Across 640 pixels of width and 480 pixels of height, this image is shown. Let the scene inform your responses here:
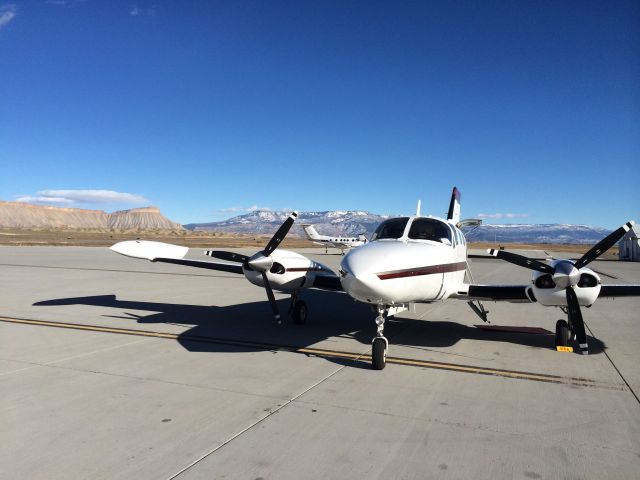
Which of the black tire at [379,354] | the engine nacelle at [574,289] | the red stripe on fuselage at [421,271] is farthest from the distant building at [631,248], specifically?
the black tire at [379,354]

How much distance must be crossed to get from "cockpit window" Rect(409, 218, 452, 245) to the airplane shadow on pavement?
2398mm

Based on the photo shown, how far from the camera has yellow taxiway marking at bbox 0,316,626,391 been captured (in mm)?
7309

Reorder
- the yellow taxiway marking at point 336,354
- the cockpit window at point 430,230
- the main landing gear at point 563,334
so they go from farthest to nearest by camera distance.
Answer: the main landing gear at point 563,334 < the cockpit window at point 430,230 < the yellow taxiway marking at point 336,354

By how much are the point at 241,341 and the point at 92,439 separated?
15.9ft

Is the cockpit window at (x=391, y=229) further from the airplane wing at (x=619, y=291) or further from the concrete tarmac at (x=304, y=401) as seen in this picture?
the airplane wing at (x=619, y=291)

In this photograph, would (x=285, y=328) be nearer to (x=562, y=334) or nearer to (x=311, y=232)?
(x=562, y=334)

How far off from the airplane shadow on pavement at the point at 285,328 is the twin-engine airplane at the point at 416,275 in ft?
2.88

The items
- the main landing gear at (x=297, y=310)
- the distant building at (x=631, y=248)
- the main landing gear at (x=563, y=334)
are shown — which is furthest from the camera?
the distant building at (x=631, y=248)

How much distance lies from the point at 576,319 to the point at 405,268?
389cm

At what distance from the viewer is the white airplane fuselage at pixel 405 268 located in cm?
691

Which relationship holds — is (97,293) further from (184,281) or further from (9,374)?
(9,374)

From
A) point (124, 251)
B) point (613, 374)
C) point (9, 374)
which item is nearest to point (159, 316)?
point (124, 251)

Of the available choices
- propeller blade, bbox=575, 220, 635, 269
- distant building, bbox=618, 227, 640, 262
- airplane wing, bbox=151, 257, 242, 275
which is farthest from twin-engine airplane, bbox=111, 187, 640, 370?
distant building, bbox=618, 227, 640, 262

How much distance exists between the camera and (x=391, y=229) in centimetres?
916
